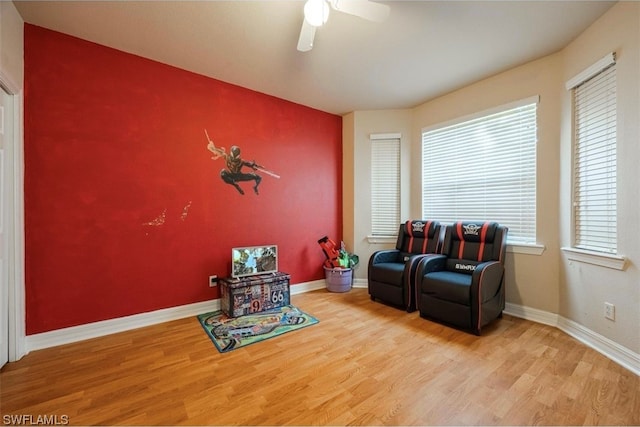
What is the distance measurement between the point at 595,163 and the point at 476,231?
3.68ft

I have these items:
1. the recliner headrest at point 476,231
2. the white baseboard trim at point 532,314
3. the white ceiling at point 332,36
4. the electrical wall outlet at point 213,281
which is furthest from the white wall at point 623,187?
the electrical wall outlet at point 213,281

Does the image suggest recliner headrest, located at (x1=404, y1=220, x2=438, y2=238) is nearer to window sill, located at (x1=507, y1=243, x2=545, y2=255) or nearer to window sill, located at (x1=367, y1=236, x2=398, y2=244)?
window sill, located at (x1=367, y1=236, x2=398, y2=244)

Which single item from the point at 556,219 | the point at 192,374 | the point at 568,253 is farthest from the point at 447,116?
the point at 192,374

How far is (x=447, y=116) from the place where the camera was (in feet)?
11.5

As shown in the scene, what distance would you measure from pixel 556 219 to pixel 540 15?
5.95ft

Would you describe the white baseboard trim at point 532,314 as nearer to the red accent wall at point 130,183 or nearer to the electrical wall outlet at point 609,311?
the electrical wall outlet at point 609,311

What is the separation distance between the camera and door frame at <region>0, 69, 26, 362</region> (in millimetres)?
1970

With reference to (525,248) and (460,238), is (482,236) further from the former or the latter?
(525,248)

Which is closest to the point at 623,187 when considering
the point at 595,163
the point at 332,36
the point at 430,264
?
the point at 595,163

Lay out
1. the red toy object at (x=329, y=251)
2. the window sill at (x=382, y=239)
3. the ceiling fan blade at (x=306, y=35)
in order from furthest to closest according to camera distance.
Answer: the window sill at (x=382, y=239) → the red toy object at (x=329, y=251) → the ceiling fan blade at (x=306, y=35)

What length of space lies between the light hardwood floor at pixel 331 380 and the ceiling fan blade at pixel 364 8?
8.16ft

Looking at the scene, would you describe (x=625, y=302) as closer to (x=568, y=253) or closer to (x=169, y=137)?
(x=568, y=253)

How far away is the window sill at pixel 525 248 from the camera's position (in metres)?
2.73

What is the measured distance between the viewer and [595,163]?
225cm
